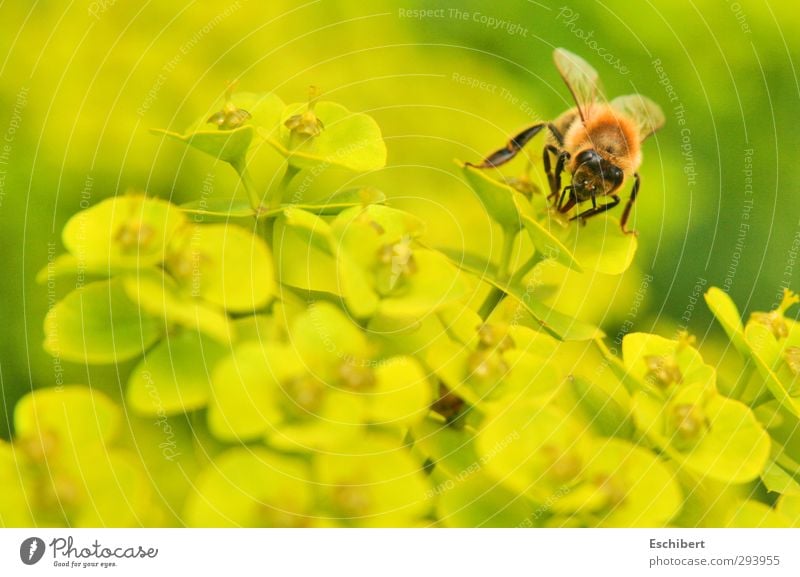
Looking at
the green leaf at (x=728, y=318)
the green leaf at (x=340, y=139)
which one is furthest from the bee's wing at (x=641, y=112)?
the green leaf at (x=340, y=139)

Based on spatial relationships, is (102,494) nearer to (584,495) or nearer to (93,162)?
(584,495)

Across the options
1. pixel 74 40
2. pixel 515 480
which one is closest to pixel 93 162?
pixel 74 40

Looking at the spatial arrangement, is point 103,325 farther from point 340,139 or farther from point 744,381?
point 744,381

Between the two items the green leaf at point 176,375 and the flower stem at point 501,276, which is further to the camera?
the flower stem at point 501,276

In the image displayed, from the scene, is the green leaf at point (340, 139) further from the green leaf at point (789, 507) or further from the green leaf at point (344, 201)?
the green leaf at point (789, 507)
